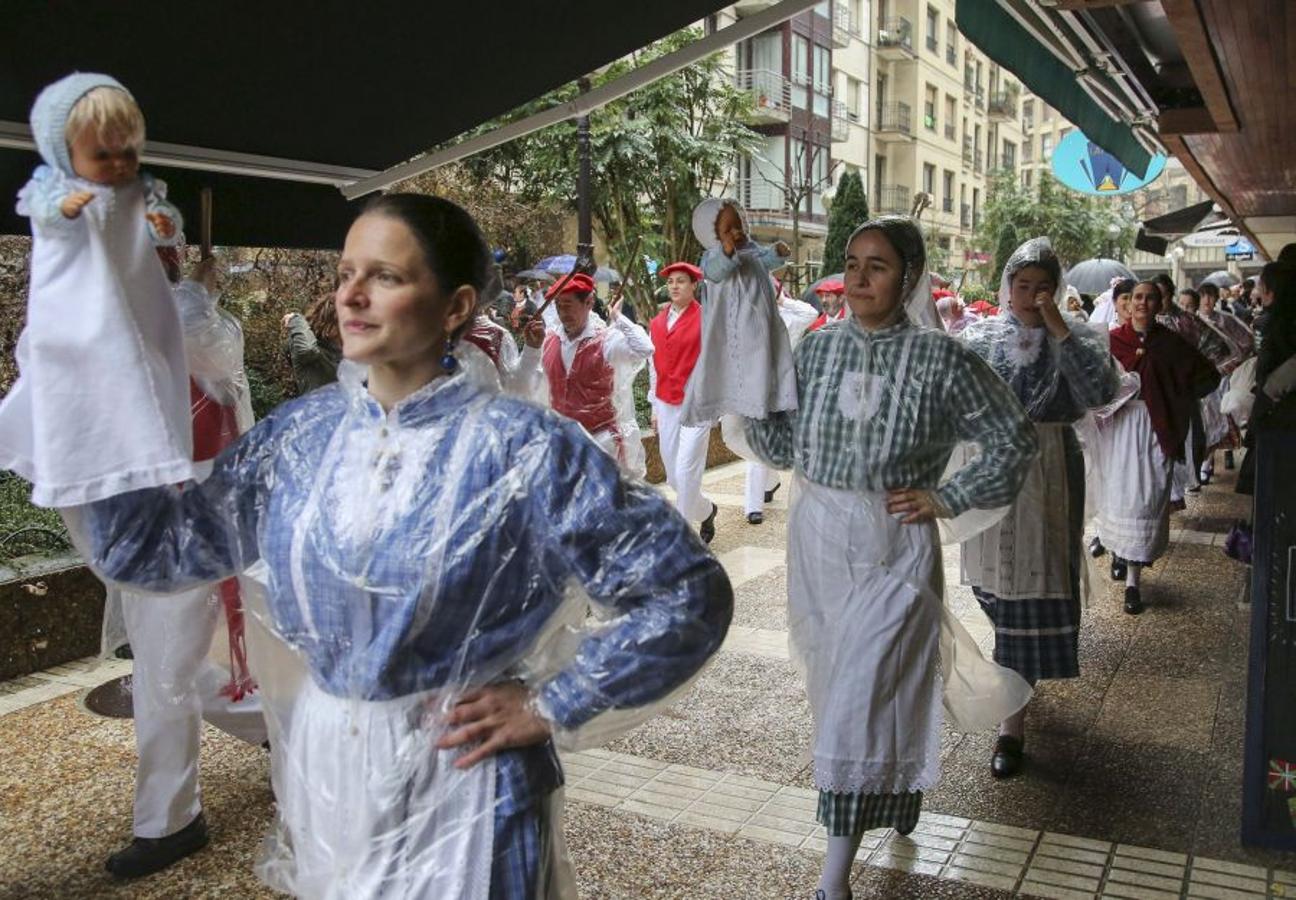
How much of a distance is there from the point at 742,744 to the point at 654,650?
9.96 ft

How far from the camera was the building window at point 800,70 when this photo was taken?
3609 centimetres

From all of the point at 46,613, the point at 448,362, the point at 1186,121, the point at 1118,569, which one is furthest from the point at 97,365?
the point at 1118,569

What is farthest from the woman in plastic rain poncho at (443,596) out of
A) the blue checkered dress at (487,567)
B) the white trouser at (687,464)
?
the white trouser at (687,464)

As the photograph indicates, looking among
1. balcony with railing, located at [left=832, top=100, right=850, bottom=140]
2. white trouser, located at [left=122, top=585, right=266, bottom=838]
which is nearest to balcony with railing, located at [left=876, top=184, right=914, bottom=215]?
balcony with railing, located at [left=832, top=100, right=850, bottom=140]

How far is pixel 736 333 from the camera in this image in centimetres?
381

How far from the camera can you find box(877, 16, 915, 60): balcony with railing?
4572cm

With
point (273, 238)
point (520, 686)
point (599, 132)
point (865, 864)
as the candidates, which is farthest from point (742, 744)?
point (599, 132)

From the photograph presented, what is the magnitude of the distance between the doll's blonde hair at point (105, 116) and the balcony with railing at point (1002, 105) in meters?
62.9

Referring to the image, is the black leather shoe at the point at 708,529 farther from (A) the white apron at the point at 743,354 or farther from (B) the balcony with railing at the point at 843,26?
(B) the balcony with railing at the point at 843,26

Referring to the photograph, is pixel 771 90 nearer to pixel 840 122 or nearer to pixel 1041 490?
pixel 840 122

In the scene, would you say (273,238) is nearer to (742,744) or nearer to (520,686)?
Result: (520,686)

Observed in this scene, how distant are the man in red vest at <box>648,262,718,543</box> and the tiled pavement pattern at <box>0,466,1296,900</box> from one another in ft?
8.96

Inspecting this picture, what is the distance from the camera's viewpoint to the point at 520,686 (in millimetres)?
1822

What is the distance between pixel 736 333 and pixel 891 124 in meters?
45.6
